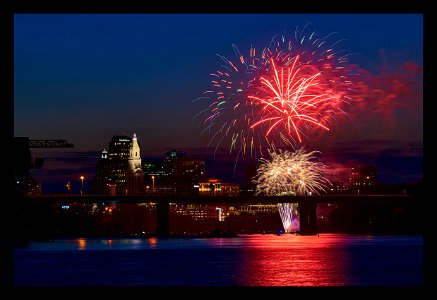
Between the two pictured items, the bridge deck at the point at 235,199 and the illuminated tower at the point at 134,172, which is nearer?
the bridge deck at the point at 235,199

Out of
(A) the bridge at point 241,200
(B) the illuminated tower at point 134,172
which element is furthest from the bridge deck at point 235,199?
(B) the illuminated tower at point 134,172

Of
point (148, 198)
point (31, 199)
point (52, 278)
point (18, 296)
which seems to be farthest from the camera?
point (148, 198)

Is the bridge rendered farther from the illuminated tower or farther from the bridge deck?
the illuminated tower

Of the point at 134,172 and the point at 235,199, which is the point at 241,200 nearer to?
the point at 235,199

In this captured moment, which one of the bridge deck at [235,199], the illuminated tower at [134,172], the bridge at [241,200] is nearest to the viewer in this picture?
the bridge deck at [235,199]

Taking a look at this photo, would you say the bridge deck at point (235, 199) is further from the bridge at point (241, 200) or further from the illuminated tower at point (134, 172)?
the illuminated tower at point (134, 172)

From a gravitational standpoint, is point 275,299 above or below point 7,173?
below
